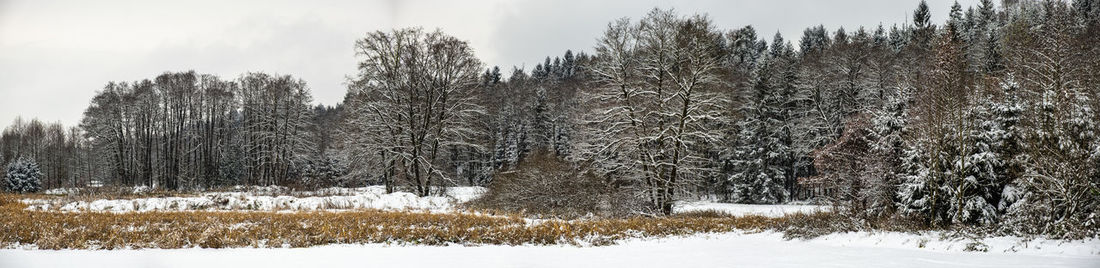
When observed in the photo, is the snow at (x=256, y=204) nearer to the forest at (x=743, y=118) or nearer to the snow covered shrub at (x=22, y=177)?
the forest at (x=743, y=118)

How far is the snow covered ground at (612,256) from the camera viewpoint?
24.1 ft

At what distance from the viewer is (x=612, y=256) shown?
8883mm

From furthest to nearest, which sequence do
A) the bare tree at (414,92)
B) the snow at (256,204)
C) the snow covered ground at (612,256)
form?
the bare tree at (414,92), the snow at (256,204), the snow covered ground at (612,256)

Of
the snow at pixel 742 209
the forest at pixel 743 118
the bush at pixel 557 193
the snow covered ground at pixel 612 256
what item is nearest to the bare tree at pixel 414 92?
the forest at pixel 743 118

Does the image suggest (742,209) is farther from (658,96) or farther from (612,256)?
(612,256)

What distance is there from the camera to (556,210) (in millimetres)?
17828

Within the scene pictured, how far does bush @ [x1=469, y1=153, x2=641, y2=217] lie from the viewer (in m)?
17.9

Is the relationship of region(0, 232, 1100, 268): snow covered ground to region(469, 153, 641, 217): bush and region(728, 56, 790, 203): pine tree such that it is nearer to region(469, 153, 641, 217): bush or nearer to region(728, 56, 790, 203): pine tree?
region(469, 153, 641, 217): bush

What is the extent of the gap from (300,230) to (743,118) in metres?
34.8

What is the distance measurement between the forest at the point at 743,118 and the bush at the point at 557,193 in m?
0.10

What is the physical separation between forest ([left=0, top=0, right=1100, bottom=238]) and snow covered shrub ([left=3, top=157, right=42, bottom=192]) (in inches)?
18.6

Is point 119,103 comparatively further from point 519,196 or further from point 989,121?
point 989,121

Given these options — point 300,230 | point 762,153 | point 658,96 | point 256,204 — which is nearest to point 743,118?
point 762,153

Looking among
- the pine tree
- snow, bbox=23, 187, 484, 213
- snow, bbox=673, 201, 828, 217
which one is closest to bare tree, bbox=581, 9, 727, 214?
snow, bbox=673, 201, 828, 217
